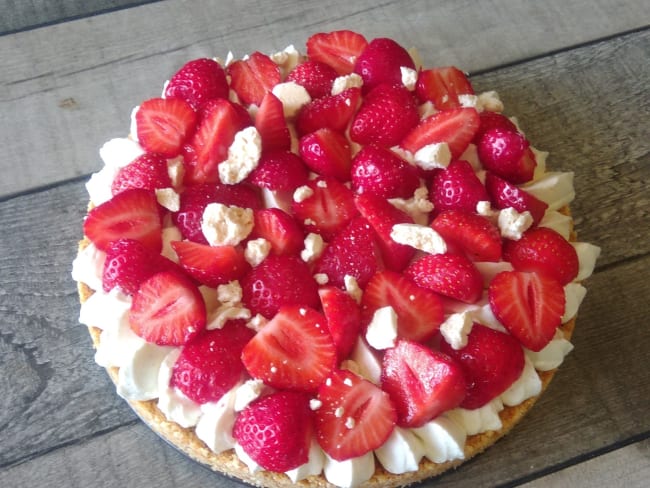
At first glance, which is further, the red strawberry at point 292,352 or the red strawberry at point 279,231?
the red strawberry at point 279,231

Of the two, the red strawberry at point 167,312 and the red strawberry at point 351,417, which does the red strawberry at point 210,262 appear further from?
the red strawberry at point 351,417

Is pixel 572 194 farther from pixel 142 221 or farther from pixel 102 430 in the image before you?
pixel 102 430

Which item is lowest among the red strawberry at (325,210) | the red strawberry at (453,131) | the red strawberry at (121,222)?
the red strawberry at (325,210)

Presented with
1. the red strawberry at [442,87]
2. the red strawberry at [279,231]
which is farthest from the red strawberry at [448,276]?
the red strawberry at [442,87]

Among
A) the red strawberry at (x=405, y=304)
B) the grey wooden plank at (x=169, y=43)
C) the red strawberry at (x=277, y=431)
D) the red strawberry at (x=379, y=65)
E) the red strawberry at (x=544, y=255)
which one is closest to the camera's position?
the red strawberry at (x=277, y=431)

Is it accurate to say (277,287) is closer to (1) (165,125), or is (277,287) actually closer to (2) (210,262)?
(2) (210,262)
